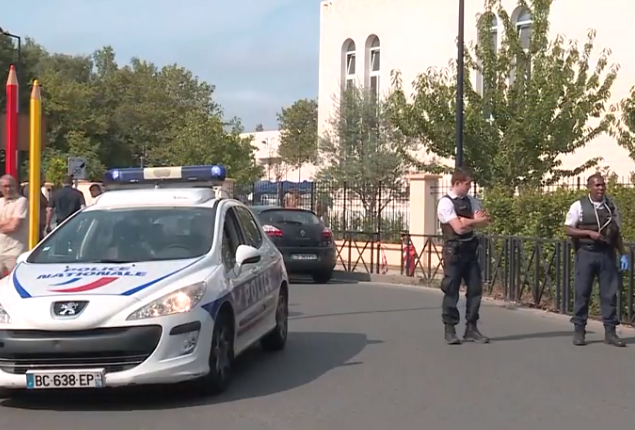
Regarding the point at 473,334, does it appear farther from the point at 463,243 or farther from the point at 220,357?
the point at 220,357

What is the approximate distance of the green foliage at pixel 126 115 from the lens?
1923 inches

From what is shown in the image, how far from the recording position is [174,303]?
24.5 feet

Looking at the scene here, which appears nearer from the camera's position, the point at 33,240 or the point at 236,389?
the point at 236,389

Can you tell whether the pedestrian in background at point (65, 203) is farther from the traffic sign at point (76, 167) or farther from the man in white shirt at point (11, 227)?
the traffic sign at point (76, 167)

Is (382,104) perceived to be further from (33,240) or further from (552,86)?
(33,240)

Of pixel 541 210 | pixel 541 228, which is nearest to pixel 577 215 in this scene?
pixel 541 228

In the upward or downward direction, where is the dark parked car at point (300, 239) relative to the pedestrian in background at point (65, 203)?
downward

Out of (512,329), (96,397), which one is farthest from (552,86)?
(96,397)

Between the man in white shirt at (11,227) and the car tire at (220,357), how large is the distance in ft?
10.8

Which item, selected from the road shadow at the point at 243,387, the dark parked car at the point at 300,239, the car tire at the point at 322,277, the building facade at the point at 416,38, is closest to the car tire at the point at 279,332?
the road shadow at the point at 243,387

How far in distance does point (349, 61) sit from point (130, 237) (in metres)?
38.0

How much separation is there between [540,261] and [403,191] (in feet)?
36.7

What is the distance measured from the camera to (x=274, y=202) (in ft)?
91.7

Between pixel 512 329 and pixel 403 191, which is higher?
pixel 403 191
